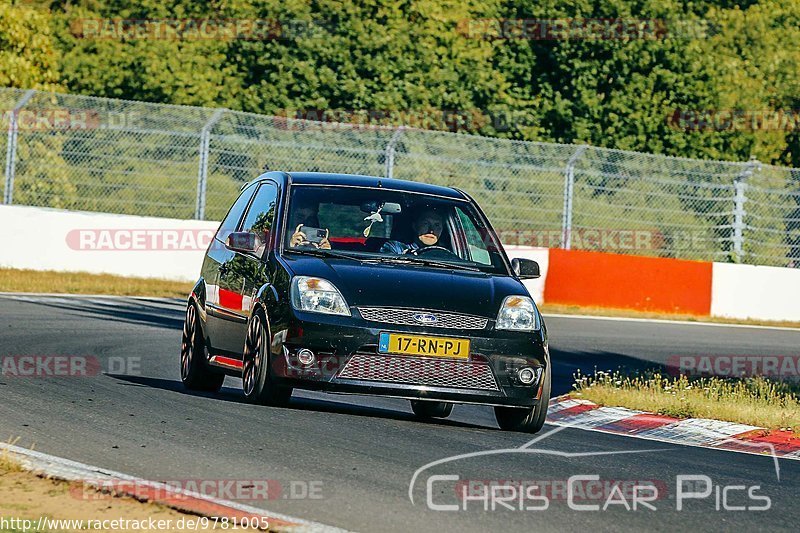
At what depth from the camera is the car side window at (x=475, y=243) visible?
10.7 meters

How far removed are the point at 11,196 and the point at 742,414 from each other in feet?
51.0

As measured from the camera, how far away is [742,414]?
11.8 m

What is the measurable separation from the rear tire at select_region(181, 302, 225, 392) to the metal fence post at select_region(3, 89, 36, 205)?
44.2 ft

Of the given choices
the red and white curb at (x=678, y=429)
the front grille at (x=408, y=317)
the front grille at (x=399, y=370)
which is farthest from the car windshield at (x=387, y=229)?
the red and white curb at (x=678, y=429)

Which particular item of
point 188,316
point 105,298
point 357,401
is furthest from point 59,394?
point 105,298

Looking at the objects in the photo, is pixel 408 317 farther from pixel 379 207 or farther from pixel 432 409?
pixel 432 409

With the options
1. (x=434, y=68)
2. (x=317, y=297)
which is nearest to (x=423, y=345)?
(x=317, y=297)

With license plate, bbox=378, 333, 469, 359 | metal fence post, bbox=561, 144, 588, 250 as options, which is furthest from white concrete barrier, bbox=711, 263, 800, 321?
license plate, bbox=378, 333, 469, 359

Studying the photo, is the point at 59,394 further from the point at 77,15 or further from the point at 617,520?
the point at 77,15

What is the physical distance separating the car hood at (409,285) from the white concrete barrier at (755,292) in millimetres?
15334

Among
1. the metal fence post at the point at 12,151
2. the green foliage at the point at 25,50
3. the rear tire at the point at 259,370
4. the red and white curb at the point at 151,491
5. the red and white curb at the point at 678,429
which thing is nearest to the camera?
the red and white curb at the point at 151,491

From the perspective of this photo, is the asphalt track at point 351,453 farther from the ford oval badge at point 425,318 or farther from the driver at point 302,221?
the driver at point 302,221

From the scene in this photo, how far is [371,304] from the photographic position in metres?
9.52

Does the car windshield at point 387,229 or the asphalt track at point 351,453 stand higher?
the car windshield at point 387,229
